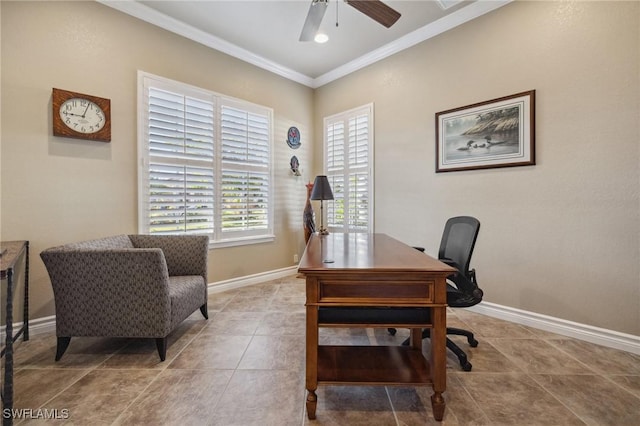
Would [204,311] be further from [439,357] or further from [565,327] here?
[565,327]

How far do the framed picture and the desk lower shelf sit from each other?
1.99 meters

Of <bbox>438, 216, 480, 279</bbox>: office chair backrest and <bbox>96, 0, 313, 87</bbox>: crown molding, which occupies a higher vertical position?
<bbox>96, 0, 313, 87</bbox>: crown molding

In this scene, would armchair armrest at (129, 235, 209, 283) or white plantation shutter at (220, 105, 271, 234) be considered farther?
white plantation shutter at (220, 105, 271, 234)

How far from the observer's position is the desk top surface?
4.10 ft

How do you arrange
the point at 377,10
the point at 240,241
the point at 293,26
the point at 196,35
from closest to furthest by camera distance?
1. the point at 377,10
2. the point at 293,26
3. the point at 196,35
4. the point at 240,241

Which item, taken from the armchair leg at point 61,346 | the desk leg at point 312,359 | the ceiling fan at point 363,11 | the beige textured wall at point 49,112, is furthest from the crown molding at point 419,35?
the armchair leg at point 61,346

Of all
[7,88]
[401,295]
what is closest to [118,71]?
[7,88]

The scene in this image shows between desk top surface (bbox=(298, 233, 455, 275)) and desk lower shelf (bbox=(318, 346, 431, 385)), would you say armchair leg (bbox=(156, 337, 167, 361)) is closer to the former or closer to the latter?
desk lower shelf (bbox=(318, 346, 431, 385))

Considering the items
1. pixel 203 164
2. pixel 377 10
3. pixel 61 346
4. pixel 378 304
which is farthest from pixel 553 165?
pixel 61 346

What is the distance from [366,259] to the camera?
1462 mm

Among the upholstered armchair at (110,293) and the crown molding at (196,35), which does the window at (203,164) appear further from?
the upholstered armchair at (110,293)

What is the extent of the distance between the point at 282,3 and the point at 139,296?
2867 millimetres

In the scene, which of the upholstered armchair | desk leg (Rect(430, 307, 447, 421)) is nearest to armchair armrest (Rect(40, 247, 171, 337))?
the upholstered armchair

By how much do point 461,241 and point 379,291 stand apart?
3.65 ft
